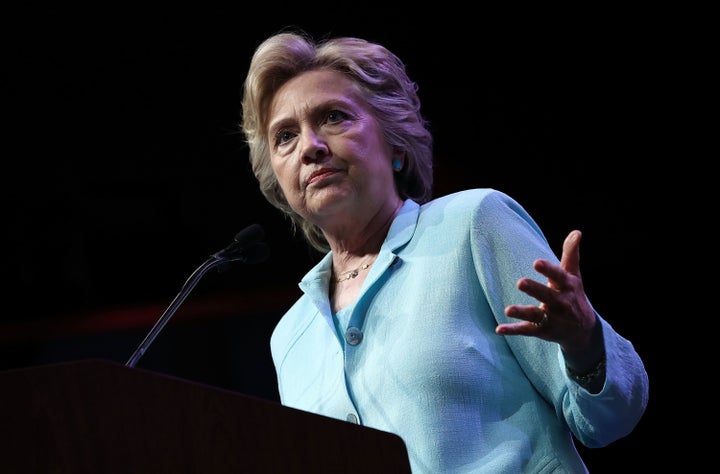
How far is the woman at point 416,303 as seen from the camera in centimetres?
131

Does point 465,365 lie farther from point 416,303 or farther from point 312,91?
point 312,91

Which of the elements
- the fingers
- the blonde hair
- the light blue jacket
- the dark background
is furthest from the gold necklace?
the dark background

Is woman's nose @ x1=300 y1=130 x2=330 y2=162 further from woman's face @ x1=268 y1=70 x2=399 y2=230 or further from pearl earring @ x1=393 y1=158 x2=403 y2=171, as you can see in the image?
pearl earring @ x1=393 y1=158 x2=403 y2=171

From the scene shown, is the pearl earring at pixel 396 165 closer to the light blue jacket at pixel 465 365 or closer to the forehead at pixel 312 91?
the forehead at pixel 312 91

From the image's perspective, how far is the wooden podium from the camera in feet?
3.16

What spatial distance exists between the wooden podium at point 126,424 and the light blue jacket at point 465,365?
0.45m

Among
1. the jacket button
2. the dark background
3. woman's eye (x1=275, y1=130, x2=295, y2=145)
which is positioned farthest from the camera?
the dark background

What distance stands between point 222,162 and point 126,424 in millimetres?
3136

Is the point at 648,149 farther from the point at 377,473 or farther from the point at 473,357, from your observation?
the point at 377,473

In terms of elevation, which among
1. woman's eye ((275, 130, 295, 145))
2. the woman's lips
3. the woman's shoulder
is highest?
woman's eye ((275, 130, 295, 145))

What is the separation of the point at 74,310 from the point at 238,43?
1.37 metres

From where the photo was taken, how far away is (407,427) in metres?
1.43

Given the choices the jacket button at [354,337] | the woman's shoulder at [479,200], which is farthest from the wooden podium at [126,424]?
the woman's shoulder at [479,200]

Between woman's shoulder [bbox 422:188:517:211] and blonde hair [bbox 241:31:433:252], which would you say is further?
blonde hair [bbox 241:31:433:252]
